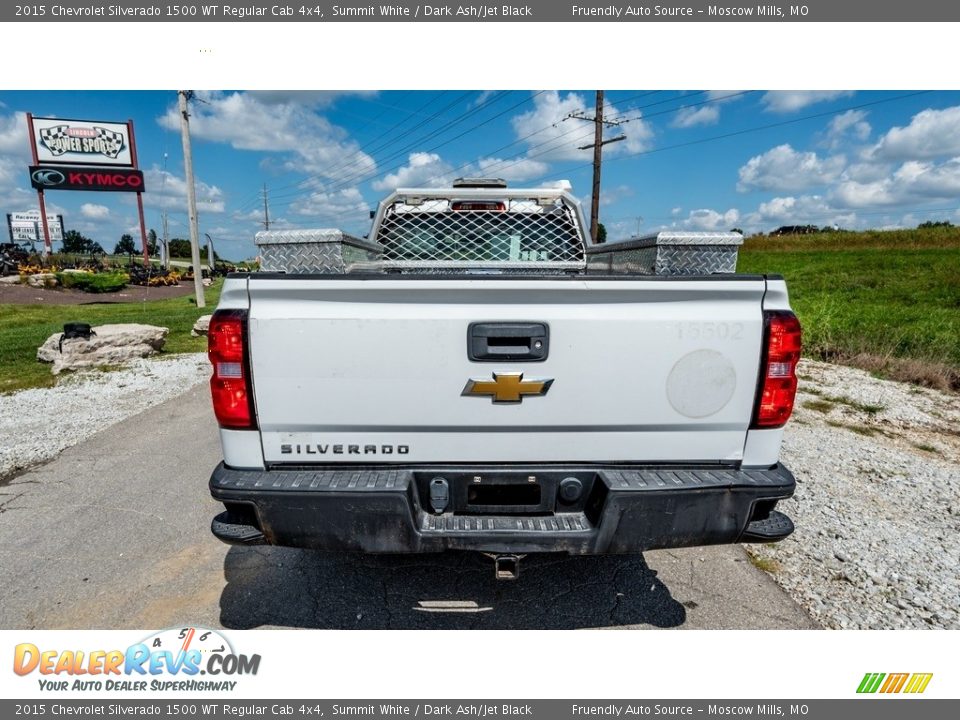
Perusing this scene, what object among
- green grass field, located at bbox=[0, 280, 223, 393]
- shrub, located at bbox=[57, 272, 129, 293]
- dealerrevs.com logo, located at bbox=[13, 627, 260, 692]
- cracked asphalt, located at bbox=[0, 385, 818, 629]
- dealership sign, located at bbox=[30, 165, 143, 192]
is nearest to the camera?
dealerrevs.com logo, located at bbox=[13, 627, 260, 692]

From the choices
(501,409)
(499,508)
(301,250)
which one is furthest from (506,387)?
(301,250)

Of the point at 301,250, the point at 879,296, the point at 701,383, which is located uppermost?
the point at 301,250

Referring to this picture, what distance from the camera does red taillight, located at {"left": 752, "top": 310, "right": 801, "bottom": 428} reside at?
79.9 inches

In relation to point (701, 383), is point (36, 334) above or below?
below

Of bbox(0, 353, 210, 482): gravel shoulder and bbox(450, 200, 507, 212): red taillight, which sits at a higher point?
bbox(450, 200, 507, 212): red taillight

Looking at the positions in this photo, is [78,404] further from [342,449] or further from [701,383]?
[701,383]

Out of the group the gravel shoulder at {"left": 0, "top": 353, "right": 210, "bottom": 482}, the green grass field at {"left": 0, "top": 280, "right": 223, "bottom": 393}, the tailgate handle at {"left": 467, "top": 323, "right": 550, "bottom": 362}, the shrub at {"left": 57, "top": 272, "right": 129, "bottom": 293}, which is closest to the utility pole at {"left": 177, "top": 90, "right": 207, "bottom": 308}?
the green grass field at {"left": 0, "top": 280, "right": 223, "bottom": 393}

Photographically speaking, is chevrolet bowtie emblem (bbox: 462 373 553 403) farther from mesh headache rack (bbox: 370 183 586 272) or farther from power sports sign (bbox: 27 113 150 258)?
power sports sign (bbox: 27 113 150 258)

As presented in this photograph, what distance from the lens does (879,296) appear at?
709 inches

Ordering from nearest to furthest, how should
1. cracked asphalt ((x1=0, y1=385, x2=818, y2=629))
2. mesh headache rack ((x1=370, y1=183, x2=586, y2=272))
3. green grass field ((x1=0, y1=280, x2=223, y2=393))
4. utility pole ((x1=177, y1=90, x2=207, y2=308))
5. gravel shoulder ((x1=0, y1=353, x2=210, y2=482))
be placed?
cracked asphalt ((x1=0, y1=385, x2=818, y2=629)) → gravel shoulder ((x1=0, y1=353, x2=210, y2=482)) → mesh headache rack ((x1=370, y1=183, x2=586, y2=272)) → green grass field ((x1=0, y1=280, x2=223, y2=393)) → utility pole ((x1=177, y1=90, x2=207, y2=308))

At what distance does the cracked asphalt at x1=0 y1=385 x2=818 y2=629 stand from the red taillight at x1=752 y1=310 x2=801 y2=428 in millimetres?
1191

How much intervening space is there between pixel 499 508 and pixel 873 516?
3012 mm

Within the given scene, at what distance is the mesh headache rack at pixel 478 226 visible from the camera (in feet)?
16.4

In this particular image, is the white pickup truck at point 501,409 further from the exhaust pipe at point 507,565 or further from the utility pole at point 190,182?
the utility pole at point 190,182
